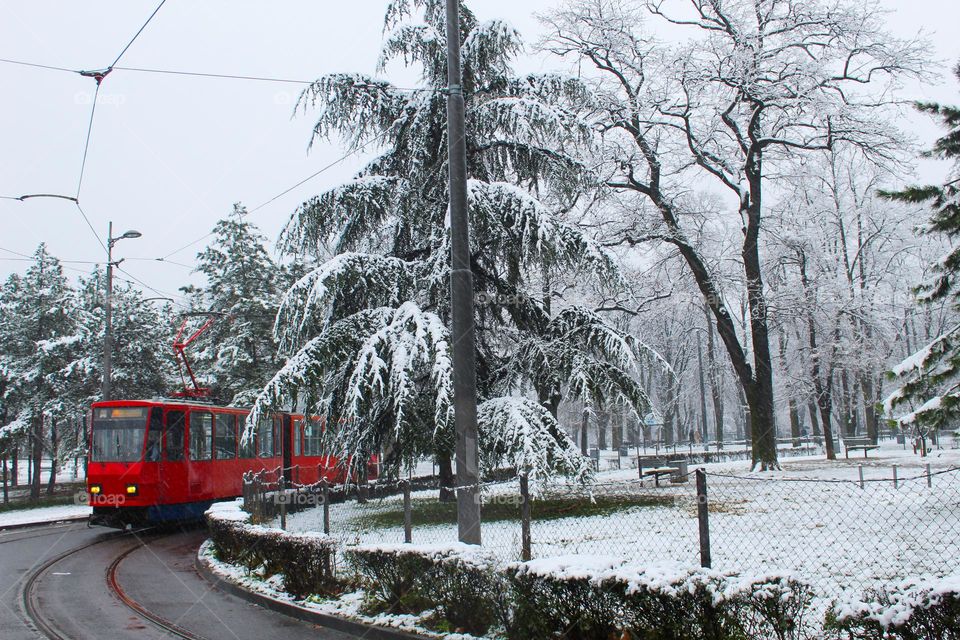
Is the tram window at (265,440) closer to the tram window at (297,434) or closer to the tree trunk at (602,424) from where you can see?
the tram window at (297,434)

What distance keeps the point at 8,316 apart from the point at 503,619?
39556mm

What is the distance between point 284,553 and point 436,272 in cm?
617

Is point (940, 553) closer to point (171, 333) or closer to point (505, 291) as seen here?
point (505, 291)

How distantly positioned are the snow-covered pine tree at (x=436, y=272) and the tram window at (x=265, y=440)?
317 inches

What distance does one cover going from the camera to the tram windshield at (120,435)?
55.5ft

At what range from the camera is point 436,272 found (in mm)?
13875

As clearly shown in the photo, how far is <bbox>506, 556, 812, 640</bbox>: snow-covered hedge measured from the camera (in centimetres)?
466

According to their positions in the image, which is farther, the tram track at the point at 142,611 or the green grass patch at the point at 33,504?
the green grass patch at the point at 33,504

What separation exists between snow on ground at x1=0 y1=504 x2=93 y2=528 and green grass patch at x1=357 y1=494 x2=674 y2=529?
12258mm

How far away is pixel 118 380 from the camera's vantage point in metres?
33.1

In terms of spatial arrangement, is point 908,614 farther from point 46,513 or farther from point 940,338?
point 46,513

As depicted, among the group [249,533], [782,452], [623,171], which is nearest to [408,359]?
[249,533]

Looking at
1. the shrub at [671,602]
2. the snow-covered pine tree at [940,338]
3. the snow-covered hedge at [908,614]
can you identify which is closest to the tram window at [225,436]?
the snow-covered pine tree at [940,338]

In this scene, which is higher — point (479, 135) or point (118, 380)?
point (479, 135)
